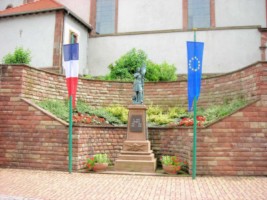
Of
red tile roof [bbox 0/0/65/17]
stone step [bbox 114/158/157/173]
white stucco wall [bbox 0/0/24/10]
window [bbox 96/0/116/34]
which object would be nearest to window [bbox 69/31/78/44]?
red tile roof [bbox 0/0/65/17]

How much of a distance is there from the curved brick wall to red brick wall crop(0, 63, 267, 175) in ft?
0.14

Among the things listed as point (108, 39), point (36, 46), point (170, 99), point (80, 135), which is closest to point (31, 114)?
point (80, 135)

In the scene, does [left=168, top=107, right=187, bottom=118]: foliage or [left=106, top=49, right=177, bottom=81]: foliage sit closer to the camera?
[left=168, top=107, right=187, bottom=118]: foliage

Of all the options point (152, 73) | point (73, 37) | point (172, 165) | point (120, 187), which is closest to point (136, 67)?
point (152, 73)

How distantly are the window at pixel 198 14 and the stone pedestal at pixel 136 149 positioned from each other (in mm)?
15288

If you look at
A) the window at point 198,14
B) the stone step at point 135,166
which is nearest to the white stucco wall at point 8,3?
the window at point 198,14

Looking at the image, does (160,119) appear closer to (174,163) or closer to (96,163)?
A: (174,163)

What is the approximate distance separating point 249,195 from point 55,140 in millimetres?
6665

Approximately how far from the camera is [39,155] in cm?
1057

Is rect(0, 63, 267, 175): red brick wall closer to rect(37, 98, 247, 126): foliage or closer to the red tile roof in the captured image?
rect(37, 98, 247, 126): foliage

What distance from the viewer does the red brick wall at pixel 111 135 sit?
9.60 metres

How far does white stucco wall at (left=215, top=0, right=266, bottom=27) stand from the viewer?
2330 cm

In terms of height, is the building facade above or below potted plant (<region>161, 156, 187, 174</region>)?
above

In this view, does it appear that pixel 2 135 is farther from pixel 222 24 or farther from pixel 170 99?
pixel 222 24
